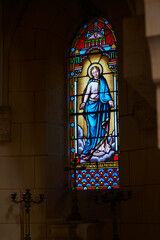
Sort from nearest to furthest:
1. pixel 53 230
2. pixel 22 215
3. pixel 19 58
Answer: pixel 53 230, pixel 22 215, pixel 19 58

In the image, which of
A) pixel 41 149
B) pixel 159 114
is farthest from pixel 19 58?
pixel 159 114

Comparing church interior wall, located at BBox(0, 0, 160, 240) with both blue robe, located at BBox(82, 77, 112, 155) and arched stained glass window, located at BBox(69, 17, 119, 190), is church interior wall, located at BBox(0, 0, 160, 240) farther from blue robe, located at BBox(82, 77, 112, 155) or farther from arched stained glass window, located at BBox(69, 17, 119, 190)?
blue robe, located at BBox(82, 77, 112, 155)

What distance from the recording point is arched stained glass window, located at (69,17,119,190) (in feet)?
26.7

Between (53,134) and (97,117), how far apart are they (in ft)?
2.42

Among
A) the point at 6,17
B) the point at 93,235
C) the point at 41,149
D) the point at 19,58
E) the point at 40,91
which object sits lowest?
the point at 93,235

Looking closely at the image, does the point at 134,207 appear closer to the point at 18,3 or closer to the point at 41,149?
the point at 41,149

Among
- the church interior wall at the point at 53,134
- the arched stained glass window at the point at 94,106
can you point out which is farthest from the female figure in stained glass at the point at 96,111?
the church interior wall at the point at 53,134

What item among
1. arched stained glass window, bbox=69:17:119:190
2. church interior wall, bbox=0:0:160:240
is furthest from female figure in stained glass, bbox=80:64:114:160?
church interior wall, bbox=0:0:160:240

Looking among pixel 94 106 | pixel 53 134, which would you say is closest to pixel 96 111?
pixel 94 106

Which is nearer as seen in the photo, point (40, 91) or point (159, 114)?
point (159, 114)

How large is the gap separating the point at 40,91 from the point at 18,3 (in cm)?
146

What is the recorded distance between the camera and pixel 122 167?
7648 millimetres

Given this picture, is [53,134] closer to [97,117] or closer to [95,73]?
[97,117]

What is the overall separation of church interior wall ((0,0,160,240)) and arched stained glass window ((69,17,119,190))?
17cm
